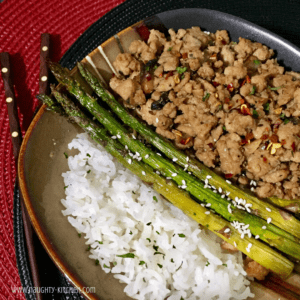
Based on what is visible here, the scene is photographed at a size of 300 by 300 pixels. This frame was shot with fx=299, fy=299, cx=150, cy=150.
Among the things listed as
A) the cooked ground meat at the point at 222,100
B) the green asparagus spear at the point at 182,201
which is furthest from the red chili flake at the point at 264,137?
the green asparagus spear at the point at 182,201

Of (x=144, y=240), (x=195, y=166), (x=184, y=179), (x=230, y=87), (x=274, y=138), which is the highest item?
(x=230, y=87)

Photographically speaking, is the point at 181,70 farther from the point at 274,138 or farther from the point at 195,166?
the point at 274,138

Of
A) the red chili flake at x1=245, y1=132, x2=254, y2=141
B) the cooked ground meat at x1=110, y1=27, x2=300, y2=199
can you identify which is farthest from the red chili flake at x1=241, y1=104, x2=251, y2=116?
the red chili flake at x1=245, y1=132, x2=254, y2=141

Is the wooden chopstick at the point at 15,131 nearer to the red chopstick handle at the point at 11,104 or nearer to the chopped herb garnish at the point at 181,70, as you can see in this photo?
the red chopstick handle at the point at 11,104

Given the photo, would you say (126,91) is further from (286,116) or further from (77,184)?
(286,116)

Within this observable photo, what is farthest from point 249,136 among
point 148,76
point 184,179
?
point 148,76

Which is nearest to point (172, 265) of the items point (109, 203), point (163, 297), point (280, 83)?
point (163, 297)

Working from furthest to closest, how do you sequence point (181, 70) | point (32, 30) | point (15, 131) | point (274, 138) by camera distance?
point (32, 30) → point (15, 131) → point (181, 70) → point (274, 138)
